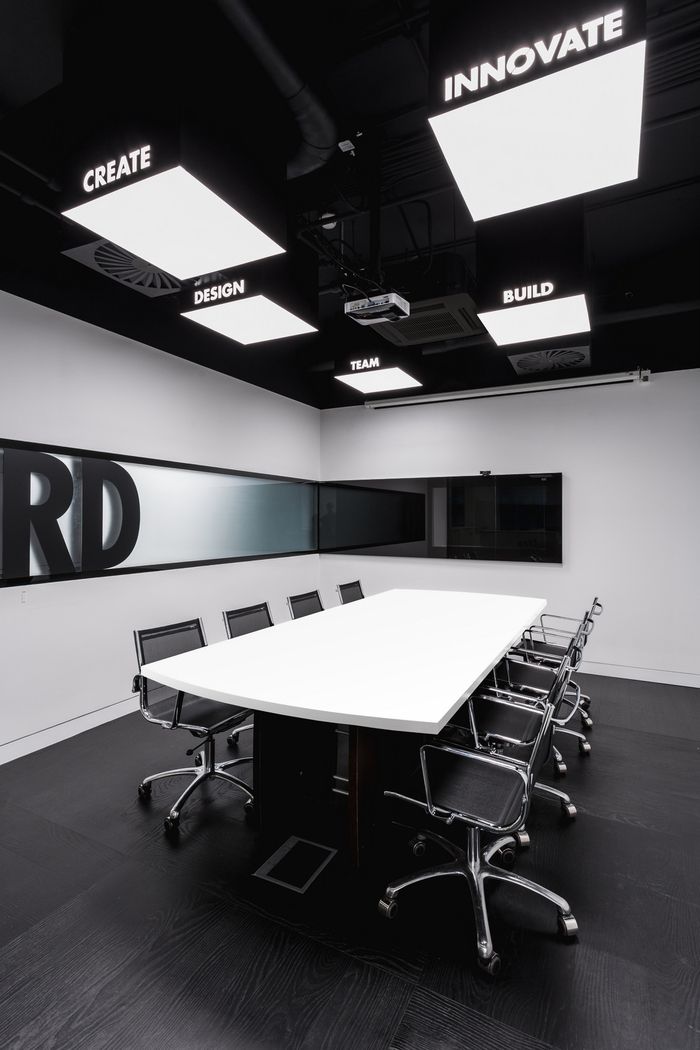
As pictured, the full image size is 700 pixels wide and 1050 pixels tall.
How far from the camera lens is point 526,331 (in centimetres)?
319

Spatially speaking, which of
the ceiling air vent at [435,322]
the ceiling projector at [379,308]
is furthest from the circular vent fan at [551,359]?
the ceiling projector at [379,308]

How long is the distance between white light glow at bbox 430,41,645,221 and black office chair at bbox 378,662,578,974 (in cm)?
184

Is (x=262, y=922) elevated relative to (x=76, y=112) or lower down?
lower down

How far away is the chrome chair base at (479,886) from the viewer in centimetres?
175

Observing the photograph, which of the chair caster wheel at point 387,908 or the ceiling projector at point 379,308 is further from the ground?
the ceiling projector at point 379,308

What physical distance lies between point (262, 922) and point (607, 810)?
186 cm

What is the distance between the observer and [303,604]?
4.09 meters

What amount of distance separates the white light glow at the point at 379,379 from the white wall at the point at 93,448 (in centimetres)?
136

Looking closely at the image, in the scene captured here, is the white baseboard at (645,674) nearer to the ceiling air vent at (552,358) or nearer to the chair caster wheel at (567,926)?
the ceiling air vent at (552,358)

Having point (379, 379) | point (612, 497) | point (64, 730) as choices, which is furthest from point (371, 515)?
point (64, 730)

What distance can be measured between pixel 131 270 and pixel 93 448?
1.39 m

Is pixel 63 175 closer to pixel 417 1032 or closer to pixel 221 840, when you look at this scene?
pixel 221 840

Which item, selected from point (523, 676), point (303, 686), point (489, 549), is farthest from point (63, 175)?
point (489, 549)

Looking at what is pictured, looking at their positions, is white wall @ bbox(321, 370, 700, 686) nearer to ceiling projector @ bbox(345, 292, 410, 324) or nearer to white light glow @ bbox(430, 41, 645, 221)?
ceiling projector @ bbox(345, 292, 410, 324)
